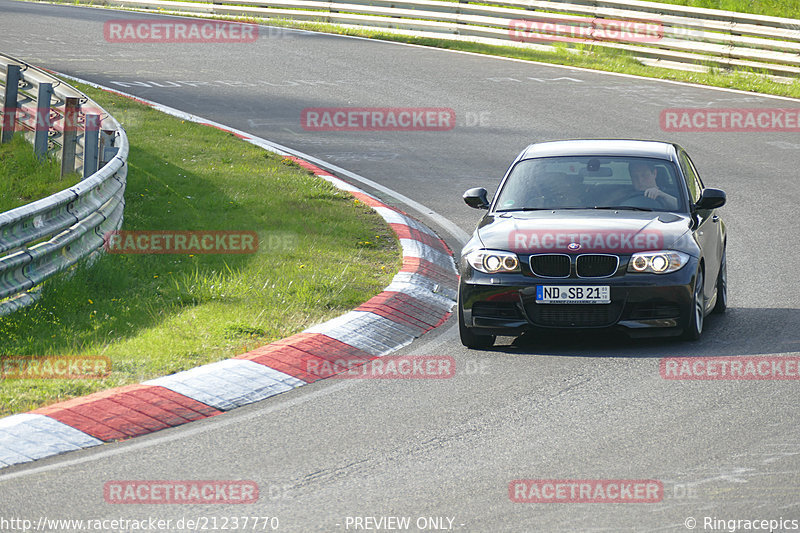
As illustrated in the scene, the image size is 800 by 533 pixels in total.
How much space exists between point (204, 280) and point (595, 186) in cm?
332

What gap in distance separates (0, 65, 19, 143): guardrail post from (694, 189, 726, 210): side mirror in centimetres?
935

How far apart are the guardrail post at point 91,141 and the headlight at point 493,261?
5.38 m

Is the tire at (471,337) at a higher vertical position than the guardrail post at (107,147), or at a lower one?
lower

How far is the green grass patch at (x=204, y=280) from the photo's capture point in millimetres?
7895

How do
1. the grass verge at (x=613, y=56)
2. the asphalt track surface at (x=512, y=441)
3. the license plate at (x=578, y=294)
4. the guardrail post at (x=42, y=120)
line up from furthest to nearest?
1. the grass verge at (x=613, y=56)
2. the guardrail post at (x=42, y=120)
3. the license plate at (x=578, y=294)
4. the asphalt track surface at (x=512, y=441)

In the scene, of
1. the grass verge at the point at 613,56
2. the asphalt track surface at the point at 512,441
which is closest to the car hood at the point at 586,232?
the asphalt track surface at the point at 512,441

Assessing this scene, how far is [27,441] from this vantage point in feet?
20.1

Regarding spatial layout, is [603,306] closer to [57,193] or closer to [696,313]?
[696,313]

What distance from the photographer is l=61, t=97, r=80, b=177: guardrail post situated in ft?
42.2

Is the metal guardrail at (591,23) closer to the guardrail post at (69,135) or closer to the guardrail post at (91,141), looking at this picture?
the guardrail post at (69,135)

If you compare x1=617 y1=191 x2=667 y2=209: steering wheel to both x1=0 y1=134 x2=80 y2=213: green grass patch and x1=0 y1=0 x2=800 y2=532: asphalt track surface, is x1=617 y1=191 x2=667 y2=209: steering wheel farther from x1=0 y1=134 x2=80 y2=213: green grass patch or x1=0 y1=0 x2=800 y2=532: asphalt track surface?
x1=0 y1=134 x2=80 y2=213: green grass patch

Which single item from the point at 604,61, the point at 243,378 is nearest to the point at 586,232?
the point at 243,378

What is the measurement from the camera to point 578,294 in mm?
8203

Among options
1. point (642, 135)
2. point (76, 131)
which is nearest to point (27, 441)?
point (76, 131)
